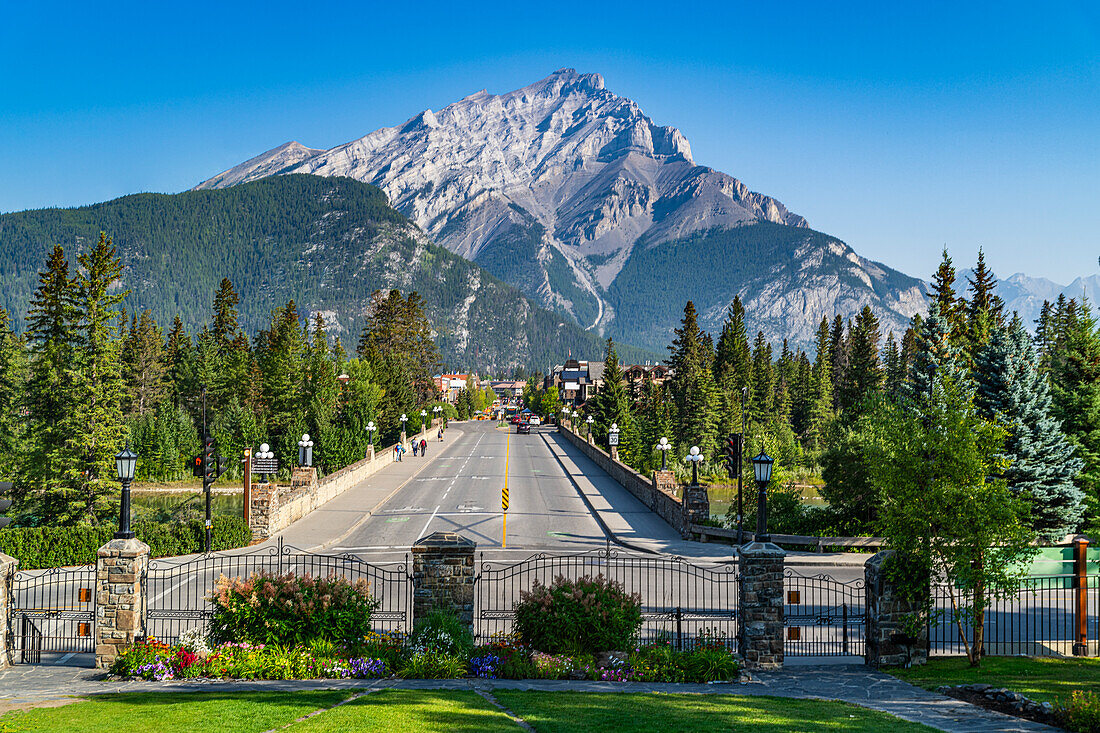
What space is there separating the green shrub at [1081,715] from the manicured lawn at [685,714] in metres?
1.81

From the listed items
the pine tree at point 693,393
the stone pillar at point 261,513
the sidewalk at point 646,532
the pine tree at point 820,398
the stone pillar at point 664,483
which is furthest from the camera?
the pine tree at point 820,398

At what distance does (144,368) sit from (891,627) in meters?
75.7

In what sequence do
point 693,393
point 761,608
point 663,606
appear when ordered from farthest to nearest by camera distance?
point 693,393
point 663,606
point 761,608

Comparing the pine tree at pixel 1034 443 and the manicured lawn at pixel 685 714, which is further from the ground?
the pine tree at pixel 1034 443

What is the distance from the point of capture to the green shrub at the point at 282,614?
12.4 metres

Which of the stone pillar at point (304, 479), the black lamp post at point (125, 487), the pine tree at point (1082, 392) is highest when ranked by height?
the pine tree at point (1082, 392)

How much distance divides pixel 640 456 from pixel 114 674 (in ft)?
213

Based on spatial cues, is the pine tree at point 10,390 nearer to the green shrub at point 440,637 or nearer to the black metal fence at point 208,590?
the black metal fence at point 208,590

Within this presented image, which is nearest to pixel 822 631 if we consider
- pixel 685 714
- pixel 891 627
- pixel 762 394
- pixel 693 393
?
pixel 891 627

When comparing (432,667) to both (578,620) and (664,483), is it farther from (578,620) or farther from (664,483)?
(664,483)

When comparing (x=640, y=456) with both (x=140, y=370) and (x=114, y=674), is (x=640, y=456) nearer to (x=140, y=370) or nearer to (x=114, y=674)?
(x=140, y=370)

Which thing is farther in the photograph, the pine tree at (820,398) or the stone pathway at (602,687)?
the pine tree at (820,398)

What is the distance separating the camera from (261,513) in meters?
27.3

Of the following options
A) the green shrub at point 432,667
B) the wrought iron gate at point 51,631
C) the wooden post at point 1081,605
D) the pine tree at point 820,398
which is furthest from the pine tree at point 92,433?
the pine tree at point 820,398
